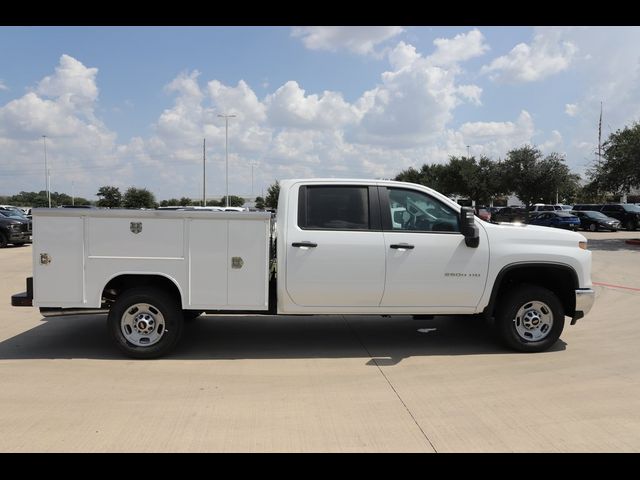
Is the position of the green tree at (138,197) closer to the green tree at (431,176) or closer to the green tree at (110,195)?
the green tree at (110,195)

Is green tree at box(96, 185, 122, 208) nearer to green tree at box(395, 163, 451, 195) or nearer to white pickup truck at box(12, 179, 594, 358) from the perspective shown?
green tree at box(395, 163, 451, 195)

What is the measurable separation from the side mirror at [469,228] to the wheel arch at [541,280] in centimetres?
47

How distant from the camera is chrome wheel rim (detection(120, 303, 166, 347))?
19.1ft

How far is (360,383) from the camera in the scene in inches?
204

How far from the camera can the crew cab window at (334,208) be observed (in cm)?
588

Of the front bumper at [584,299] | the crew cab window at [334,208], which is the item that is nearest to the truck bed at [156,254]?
the crew cab window at [334,208]

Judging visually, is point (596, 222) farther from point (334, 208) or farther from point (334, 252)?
point (334, 252)

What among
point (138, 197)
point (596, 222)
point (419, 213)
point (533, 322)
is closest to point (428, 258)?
point (419, 213)

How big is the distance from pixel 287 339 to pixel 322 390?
1.88 meters

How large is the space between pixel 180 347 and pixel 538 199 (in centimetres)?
4293

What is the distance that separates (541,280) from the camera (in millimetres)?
6422

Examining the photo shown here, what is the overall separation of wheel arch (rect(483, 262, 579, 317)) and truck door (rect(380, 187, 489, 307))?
0.23 meters
